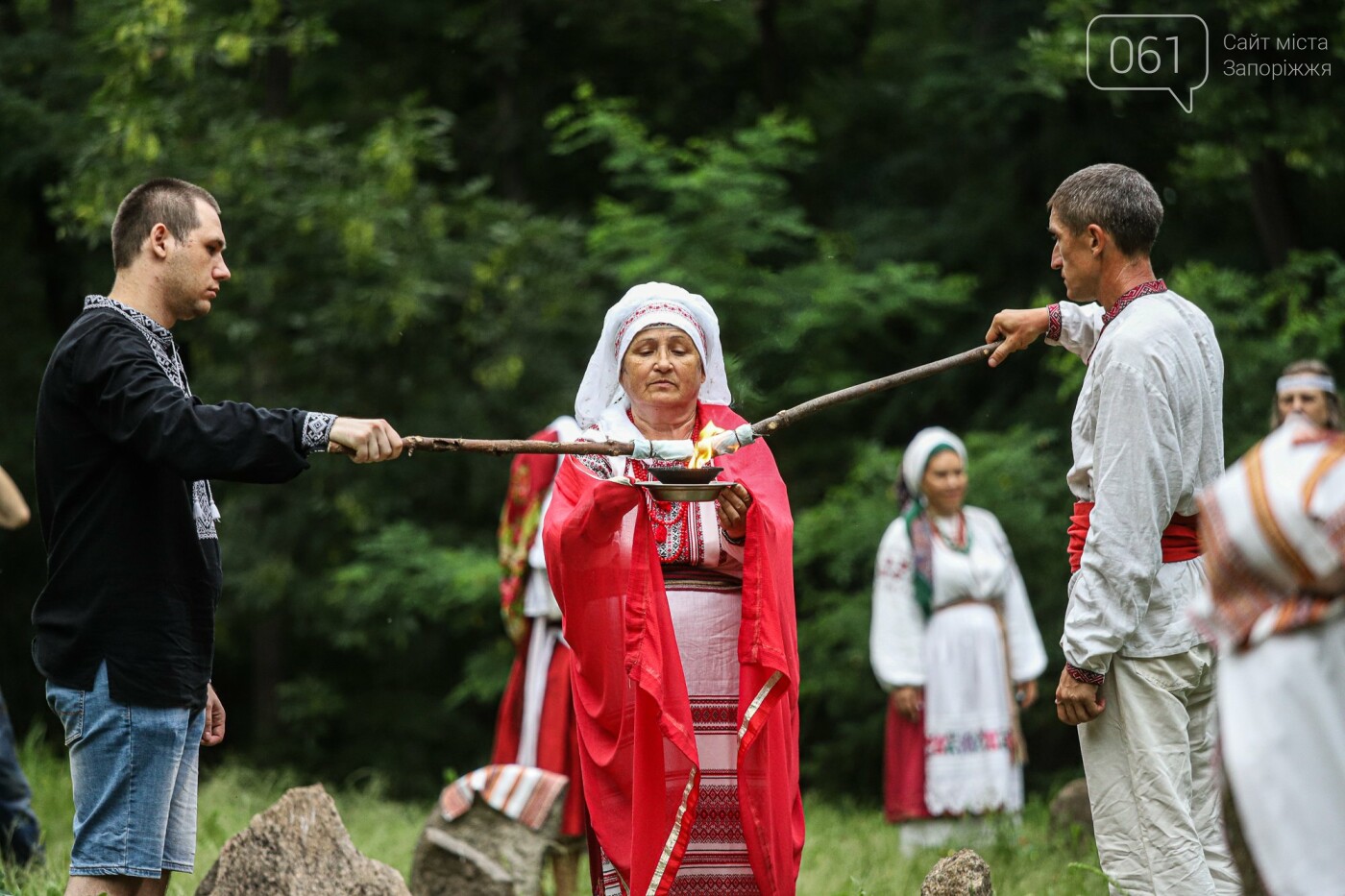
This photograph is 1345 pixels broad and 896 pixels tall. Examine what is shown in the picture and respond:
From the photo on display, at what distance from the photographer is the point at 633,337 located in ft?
15.8

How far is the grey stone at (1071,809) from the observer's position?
743cm

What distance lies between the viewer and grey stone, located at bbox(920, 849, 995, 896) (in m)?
4.43

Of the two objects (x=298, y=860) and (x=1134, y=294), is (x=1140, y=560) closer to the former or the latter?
(x=1134, y=294)

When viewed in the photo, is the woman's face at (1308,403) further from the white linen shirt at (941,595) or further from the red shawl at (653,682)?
the red shawl at (653,682)

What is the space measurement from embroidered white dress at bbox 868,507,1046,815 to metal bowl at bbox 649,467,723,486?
3.85 metres

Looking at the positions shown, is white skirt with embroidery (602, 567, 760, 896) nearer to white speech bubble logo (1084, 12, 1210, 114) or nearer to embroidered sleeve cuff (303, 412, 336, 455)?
embroidered sleeve cuff (303, 412, 336, 455)

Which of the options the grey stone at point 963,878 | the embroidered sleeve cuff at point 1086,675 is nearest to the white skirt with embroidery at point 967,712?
the grey stone at point 963,878

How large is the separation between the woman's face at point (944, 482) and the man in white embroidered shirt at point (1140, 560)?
3.73 meters

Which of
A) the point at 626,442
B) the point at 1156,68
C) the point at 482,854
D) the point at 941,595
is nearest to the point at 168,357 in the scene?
the point at 626,442

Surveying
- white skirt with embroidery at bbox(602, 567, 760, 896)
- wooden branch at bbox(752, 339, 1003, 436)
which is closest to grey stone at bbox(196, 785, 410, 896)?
white skirt with embroidery at bbox(602, 567, 760, 896)

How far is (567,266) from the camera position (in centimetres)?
1251

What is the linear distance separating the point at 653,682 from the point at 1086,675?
130cm

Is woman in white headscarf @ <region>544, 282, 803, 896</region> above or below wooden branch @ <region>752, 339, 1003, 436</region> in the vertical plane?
below

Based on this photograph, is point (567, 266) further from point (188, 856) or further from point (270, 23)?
point (188, 856)
